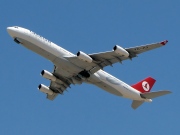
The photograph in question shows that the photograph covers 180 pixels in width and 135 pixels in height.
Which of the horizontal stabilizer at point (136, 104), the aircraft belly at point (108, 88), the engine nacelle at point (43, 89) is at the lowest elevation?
the horizontal stabilizer at point (136, 104)

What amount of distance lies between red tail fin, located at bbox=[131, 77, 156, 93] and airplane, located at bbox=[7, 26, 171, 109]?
38 centimetres

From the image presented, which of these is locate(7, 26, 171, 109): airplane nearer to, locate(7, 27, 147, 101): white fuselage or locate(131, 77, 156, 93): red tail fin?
locate(7, 27, 147, 101): white fuselage

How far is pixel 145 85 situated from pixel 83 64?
1460 cm

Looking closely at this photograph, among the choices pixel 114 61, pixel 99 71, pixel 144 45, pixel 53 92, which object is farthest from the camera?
pixel 53 92

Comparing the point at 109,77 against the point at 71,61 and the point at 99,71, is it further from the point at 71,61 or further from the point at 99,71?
the point at 71,61

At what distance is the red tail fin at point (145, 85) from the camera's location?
7600cm

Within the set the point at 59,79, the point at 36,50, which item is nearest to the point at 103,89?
the point at 59,79

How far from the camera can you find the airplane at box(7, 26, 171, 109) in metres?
64.6

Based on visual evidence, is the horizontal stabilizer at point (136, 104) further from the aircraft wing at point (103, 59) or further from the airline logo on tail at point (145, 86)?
the aircraft wing at point (103, 59)

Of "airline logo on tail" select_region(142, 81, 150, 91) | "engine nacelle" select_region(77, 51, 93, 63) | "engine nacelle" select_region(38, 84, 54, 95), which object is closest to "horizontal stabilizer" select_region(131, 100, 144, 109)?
"airline logo on tail" select_region(142, 81, 150, 91)

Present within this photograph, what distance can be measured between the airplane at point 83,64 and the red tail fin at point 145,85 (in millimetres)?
382

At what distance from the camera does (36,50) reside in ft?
217

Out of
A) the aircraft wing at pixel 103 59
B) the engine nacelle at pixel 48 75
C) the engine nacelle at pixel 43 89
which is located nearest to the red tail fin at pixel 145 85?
the aircraft wing at pixel 103 59

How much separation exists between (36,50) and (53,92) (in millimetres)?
12067
